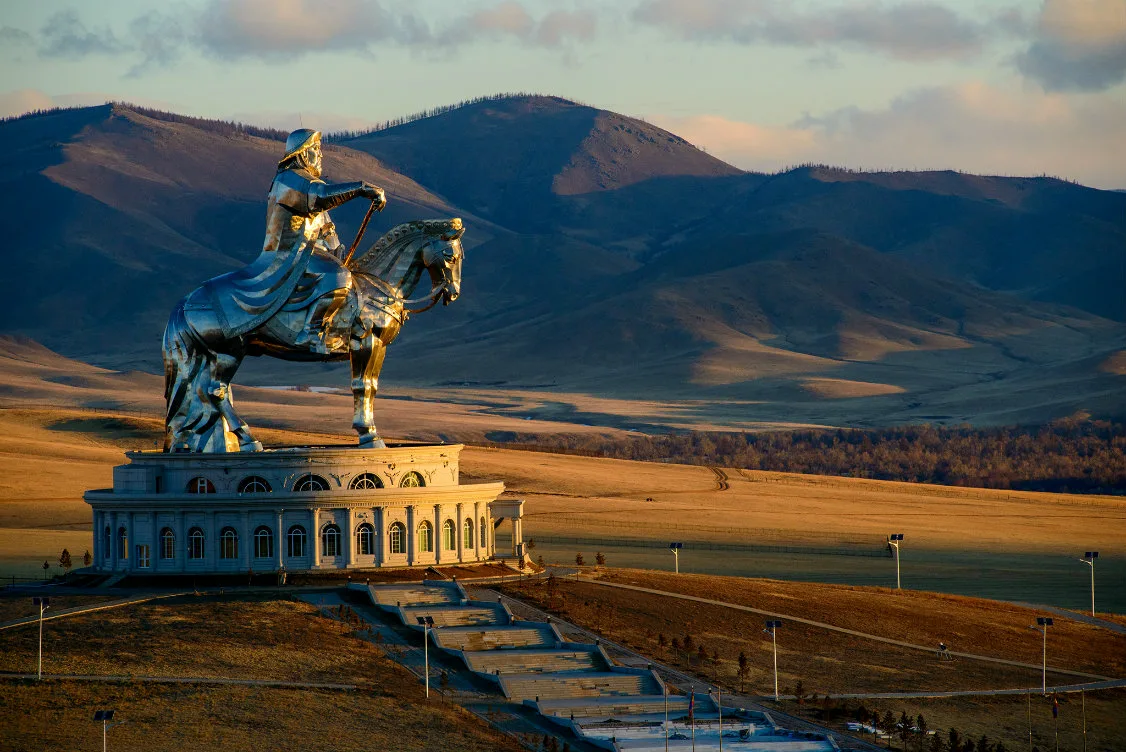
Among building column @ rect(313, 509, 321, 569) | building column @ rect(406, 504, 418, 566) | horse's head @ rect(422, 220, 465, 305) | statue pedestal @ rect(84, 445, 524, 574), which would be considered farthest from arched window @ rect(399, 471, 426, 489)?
horse's head @ rect(422, 220, 465, 305)

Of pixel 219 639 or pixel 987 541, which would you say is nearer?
pixel 219 639

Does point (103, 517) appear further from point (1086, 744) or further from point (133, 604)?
point (1086, 744)

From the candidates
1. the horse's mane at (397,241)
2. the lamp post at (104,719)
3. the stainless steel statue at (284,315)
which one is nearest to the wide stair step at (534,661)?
the lamp post at (104,719)

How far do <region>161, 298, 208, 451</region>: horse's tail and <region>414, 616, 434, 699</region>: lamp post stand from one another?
12.4 meters

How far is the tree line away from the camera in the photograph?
147625 mm

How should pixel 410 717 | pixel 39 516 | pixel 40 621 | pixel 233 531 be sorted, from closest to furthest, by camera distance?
pixel 410 717
pixel 40 621
pixel 233 531
pixel 39 516

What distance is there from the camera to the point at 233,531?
6462cm

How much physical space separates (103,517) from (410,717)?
67.4 feet

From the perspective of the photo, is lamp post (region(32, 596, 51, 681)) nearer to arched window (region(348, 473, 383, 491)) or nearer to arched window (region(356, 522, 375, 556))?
arched window (region(356, 522, 375, 556))

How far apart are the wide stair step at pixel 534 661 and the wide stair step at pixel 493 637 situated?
1.96ft

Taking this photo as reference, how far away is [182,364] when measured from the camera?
6500 cm

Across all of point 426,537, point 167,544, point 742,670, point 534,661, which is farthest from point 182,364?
point 742,670

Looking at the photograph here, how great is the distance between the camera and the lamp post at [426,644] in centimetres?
5262

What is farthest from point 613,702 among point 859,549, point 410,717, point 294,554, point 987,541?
point 987,541
